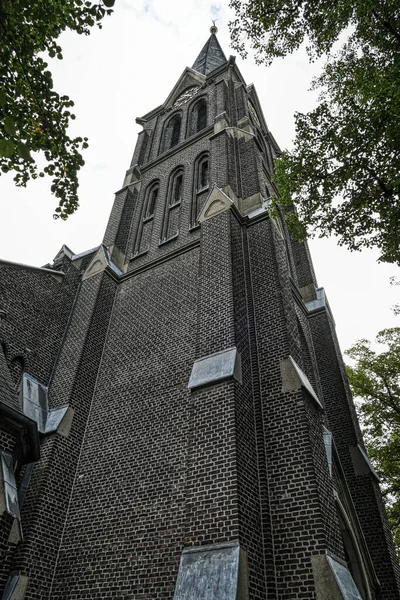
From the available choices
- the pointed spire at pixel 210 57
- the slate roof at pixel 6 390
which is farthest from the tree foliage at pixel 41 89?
the pointed spire at pixel 210 57

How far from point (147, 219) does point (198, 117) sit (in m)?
6.50

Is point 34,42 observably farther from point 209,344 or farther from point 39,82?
point 209,344

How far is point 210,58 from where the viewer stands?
25.0 m

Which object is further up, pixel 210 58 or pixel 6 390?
pixel 210 58

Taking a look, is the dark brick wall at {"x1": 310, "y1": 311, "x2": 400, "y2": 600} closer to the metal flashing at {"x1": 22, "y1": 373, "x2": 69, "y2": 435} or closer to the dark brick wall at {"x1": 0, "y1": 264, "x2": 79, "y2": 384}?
the metal flashing at {"x1": 22, "y1": 373, "x2": 69, "y2": 435}

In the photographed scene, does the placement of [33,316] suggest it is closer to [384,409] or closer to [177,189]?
[177,189]

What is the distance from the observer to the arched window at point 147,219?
13141 millimetres

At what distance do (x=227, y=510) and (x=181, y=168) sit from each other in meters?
12.1

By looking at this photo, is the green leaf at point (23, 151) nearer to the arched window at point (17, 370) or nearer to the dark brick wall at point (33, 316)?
the arched window at point (17, 370)

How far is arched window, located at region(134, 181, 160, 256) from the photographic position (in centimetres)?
1314

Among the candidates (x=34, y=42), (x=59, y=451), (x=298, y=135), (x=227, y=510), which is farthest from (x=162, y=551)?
(x=298, y=135)

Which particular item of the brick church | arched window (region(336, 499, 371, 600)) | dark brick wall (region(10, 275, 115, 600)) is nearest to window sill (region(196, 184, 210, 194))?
the brick church

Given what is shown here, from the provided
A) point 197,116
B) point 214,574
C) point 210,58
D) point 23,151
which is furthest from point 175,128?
point 214,574

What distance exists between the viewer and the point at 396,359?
16.1m
